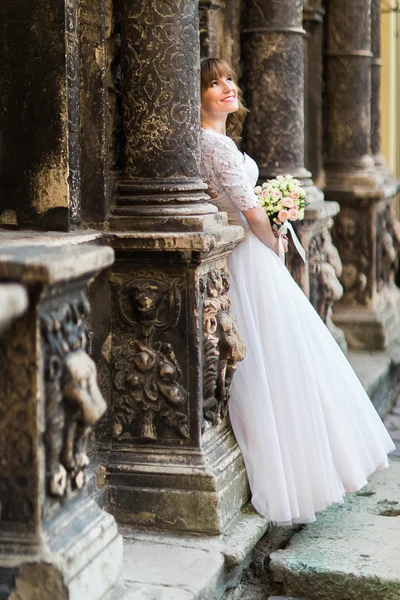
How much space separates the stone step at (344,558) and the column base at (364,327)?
3240 millimetres

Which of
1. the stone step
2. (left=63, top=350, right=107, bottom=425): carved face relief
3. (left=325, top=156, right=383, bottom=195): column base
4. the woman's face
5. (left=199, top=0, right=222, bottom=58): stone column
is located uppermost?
(left=199, top=0, right=222, bottom=58): stone column

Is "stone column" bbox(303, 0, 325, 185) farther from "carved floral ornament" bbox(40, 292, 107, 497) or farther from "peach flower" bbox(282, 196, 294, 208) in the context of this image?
"carved floral ornament" bbox(40, 292, 107, 497)

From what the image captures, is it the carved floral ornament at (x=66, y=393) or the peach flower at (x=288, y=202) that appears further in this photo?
the peach flower at (x=288, y=202)

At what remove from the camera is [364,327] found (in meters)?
8.19

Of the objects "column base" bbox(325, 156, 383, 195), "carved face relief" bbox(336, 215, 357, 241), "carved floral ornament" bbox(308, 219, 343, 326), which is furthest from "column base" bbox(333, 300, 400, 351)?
"carved floral ornament" bbox(308, 219, 343, 326)

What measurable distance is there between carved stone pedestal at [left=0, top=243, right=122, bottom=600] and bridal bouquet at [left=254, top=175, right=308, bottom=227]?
1.82 meters

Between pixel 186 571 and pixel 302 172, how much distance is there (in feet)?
9.27

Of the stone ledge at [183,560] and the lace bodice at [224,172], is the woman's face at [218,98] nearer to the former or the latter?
the lace bodice at [224,172]

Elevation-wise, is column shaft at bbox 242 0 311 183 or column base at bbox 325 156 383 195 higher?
column shaft at bbox 242 0 311 183

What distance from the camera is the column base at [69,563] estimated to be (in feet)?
10.2

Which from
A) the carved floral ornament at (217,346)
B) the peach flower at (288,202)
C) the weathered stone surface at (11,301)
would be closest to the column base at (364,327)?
the peach flower at (288,202)

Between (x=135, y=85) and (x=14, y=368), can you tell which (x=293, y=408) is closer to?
(x=135, y=85)

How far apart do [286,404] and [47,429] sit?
5.84 ft

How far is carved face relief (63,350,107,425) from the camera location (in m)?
3.14
